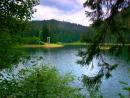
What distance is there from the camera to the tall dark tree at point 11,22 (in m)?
11.6

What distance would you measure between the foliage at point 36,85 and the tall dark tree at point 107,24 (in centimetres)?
637

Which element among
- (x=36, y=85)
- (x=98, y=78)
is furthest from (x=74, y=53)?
(x=98, y=78)

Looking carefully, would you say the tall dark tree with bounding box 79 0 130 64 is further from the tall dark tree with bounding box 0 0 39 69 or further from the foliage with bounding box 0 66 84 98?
the foliage with bounding box 0 66 84 98

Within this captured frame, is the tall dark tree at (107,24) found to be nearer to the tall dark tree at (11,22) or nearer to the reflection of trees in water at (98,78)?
the reflection of trees in water at (98,78)

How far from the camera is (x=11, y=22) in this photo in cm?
1198

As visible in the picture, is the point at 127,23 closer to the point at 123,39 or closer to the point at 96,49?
the point at 123,39

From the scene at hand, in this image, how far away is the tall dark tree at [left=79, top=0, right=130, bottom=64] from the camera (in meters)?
6.90

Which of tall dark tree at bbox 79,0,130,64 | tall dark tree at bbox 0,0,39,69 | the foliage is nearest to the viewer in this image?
tall dark tree at bbox 79,0,130,64

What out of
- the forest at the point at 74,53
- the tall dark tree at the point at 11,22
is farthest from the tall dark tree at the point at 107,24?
the tall dark tree at the point at 11,22

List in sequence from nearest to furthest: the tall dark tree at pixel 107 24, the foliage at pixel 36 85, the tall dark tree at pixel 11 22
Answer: the tall dark tree at pixel 107 24 < the tall dark tree at pixel 11 22 < the foliage at pixel 36 85

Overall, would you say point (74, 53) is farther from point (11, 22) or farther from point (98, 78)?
point (98, 78)

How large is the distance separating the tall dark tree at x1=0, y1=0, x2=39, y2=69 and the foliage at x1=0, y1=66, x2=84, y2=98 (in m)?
1.58

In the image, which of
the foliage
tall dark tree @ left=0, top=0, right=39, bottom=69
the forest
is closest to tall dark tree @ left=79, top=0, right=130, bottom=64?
the forest

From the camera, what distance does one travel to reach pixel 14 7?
1184 cm
